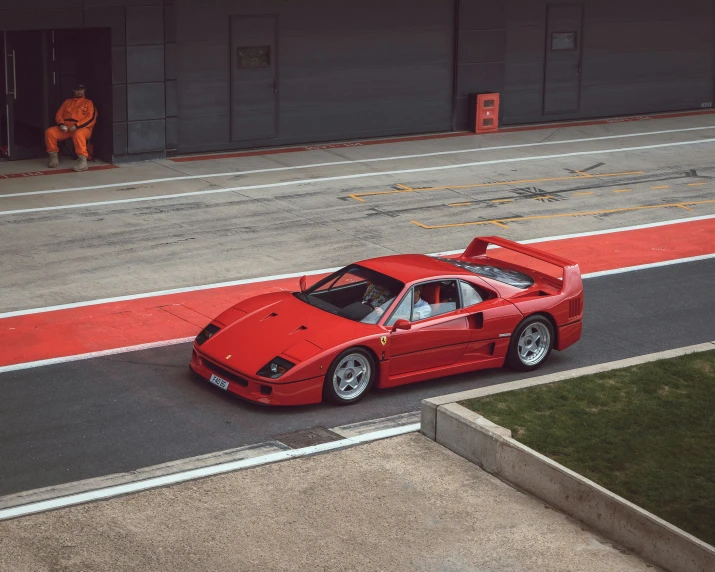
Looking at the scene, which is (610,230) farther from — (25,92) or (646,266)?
(25,92)

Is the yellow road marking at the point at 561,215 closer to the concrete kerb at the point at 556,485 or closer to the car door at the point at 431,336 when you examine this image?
the car door at the point at 431,336

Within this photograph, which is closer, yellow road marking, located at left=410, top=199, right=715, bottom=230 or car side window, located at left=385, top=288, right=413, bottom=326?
car side window, located at left=385, top=288, right=413, bottom=326

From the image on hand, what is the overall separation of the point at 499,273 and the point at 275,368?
3.24 m

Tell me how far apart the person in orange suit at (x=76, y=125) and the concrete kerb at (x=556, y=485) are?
513 inches

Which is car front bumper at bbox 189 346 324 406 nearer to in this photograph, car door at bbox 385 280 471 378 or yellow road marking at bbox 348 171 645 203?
car door at bbox 385 280 471 378

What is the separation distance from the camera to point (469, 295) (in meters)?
13.2

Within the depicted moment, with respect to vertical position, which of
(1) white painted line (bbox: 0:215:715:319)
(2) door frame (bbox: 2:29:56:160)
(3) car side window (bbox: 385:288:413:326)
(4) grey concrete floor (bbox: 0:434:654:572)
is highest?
(2) door frame (bbox: 2:29:56:160)

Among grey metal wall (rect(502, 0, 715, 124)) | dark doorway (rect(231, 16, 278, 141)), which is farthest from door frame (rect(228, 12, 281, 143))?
grey metal wall (rect(502, 0, 715, 124))

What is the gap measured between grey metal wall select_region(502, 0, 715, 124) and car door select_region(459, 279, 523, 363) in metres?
16.1

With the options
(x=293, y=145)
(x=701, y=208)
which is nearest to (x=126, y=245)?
(x=293, y=145)

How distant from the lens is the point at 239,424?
1188cm

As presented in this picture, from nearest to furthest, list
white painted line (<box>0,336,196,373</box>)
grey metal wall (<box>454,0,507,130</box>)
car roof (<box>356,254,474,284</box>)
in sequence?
car roof (<box>356,254,474,284</box>) → white painted line (<box>0,336,196,373</box>) → grey metal wall (<box>454,0,507,130</box>)

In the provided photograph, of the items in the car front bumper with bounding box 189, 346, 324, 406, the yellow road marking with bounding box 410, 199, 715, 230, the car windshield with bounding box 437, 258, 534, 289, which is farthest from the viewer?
the yellow road marking with bounding box 410, 199, 715, 230

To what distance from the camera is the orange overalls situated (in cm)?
2297
